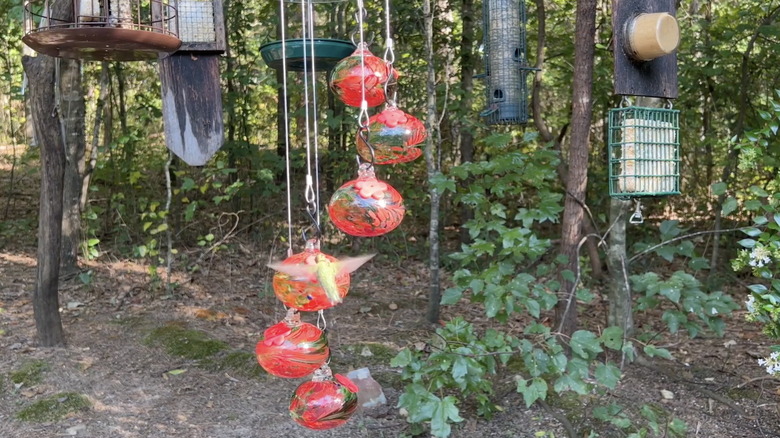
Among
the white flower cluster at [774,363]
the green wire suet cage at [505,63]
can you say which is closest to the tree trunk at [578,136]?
the green wire suet cage at [505,63]

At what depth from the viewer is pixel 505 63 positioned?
14.5 feet

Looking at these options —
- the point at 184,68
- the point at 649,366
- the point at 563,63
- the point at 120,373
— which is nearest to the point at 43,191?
the point at 120,373

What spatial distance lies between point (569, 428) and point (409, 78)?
3.90 metres

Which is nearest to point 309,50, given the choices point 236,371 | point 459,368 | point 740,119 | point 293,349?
point 293,349

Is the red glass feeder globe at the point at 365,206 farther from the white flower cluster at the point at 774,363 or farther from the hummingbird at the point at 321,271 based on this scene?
the white flower cluster at the point at 774,363

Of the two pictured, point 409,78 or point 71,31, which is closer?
point 71,31

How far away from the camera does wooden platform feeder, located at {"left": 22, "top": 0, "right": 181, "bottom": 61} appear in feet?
8.93

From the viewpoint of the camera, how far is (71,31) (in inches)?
105

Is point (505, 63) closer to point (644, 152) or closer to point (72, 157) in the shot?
point (644, 152)

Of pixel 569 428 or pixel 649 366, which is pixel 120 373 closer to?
pixel 569 428

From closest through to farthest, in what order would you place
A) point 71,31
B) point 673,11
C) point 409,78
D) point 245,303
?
1. point 71,31
2. point 673,11
3. point 245,303
4. point 409,78

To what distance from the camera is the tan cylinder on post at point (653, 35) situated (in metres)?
2.91

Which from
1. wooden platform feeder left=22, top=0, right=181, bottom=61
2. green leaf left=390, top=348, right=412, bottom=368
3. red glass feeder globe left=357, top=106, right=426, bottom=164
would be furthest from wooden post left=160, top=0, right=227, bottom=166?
red glass feeder globe left=357, top=106, right=426, bottom=164

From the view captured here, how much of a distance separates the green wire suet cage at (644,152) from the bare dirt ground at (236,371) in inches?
63.1
